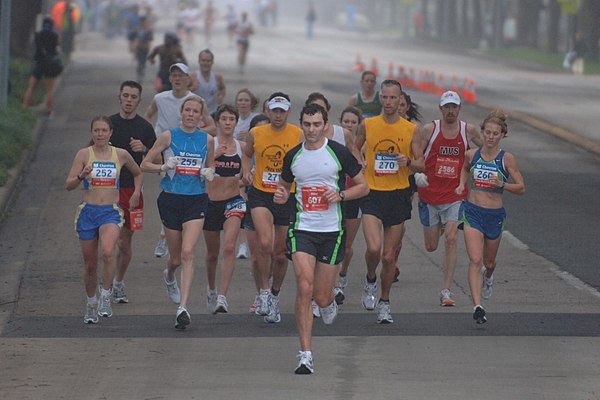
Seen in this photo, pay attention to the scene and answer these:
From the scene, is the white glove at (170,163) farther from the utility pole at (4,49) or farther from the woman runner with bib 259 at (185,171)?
the utility pole at (4,49)

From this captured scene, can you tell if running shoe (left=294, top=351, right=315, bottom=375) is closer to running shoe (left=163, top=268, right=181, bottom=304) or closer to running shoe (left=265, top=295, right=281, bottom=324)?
running shoe (left=265, top=295, right=281, bottom=324)

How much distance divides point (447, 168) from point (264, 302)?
215 centimetres

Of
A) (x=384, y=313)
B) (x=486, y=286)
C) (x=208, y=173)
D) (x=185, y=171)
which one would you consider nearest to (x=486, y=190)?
(x=486, y=286)

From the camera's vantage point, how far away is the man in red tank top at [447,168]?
1361 centimetres

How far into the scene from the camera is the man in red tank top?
13.6 metres

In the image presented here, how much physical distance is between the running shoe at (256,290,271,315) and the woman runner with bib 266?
1.73m

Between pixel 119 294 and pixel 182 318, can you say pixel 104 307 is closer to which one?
pixel 119 294

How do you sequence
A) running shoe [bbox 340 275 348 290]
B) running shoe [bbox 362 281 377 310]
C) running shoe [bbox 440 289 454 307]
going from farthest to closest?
running shoe [bbox 340 275 348 290]
running shoe [bbox 440 289 454 307]
running shoe [bbox 362 281 377 310]

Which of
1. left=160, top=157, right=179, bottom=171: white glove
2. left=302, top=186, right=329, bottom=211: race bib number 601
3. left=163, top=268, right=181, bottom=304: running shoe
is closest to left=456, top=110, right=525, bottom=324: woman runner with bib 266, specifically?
left=302, top=186, right=329, bottom=211: race bib number 601

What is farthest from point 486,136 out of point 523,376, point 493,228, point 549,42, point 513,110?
point 549,42

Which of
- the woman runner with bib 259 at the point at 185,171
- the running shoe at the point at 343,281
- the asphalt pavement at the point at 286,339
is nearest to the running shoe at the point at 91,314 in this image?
the asphalt pavement at the point at 286,339

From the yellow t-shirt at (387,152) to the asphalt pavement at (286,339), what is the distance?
1184mm

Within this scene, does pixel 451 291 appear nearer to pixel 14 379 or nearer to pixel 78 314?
pixel 78 314

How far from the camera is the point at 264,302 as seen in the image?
1295 cm
